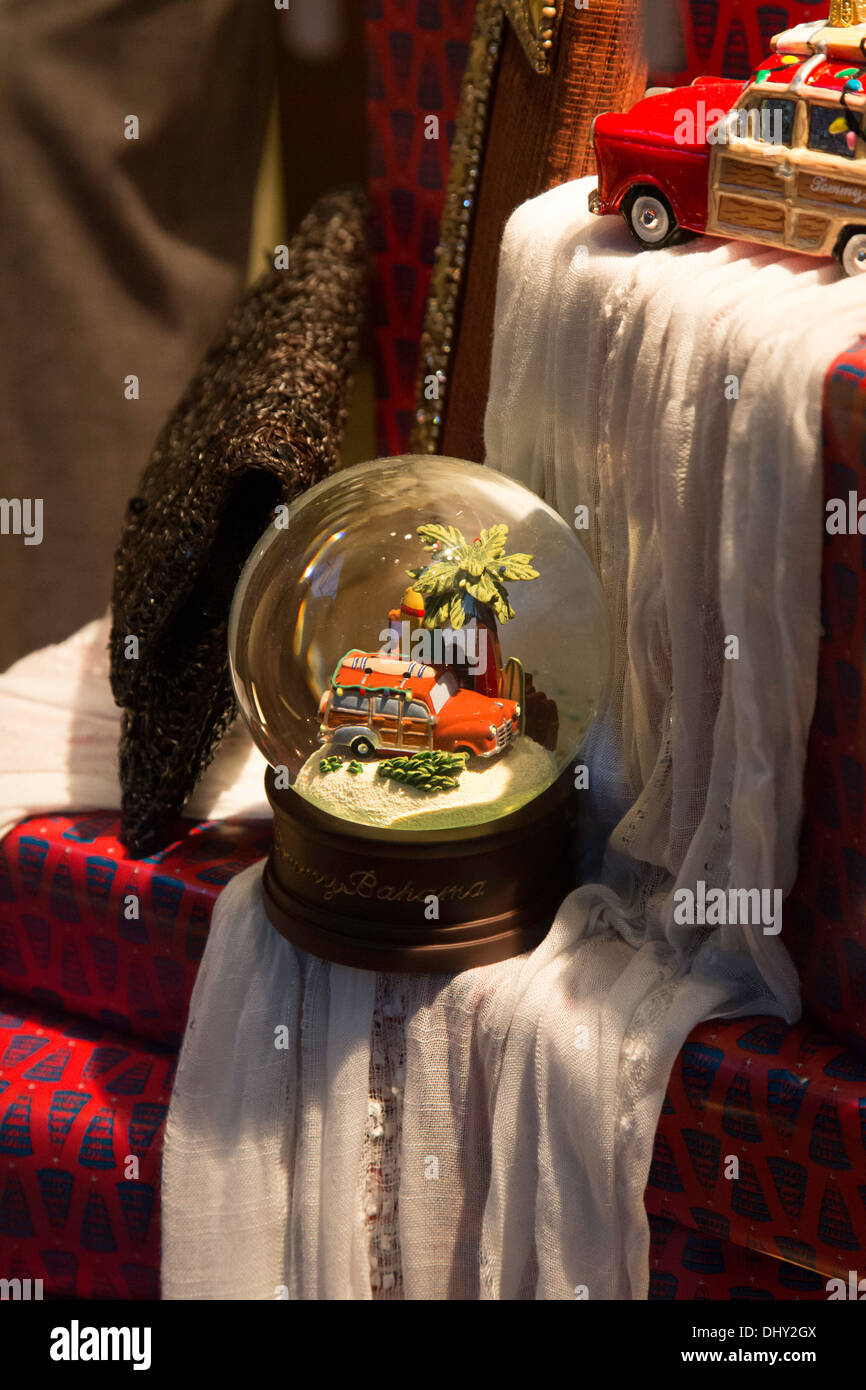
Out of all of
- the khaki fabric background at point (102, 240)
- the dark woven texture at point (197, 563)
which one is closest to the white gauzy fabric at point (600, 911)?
the dark woven texture at point (197, 563)

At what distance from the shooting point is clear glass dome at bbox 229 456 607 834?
148 centimetres

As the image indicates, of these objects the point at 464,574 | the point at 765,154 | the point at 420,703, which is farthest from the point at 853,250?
the point at 420,703

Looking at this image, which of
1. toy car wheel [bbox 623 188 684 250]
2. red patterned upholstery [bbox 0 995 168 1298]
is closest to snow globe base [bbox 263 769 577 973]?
red patterned upholstery [bbox 0 995 168 1298]

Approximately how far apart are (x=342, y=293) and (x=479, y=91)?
41cm

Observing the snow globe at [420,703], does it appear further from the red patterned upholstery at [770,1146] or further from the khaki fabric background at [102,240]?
the khaki fabric background at [102,240]

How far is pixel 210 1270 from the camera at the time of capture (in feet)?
5.27

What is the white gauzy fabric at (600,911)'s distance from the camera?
1354 millimetres

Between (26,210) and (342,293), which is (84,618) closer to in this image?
(26,210)

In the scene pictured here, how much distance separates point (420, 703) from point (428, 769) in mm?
71

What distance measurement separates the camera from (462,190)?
217cm

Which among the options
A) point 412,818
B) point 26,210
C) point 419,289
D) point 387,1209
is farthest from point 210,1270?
point 26,210

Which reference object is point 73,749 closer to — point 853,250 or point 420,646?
point 420,646

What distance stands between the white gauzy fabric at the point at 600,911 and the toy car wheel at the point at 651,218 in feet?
0.11

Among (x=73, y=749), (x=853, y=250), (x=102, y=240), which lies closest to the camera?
(x=853, y=250)
